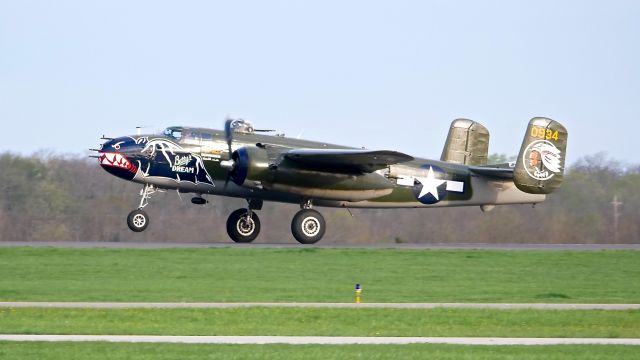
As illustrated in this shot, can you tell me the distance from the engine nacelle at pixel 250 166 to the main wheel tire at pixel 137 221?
326cm

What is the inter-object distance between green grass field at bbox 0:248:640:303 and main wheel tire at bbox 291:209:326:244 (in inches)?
94.2

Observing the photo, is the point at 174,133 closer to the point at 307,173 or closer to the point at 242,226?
the point at 242,226

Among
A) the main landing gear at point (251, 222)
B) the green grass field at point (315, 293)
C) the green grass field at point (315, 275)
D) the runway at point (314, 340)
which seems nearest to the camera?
the green grass field at point (315, 293)

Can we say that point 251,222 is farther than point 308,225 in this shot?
Yes

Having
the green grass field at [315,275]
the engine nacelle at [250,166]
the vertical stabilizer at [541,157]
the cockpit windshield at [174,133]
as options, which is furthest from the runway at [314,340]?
the vertical stabilizer at [541,157]

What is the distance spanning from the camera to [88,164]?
180 ft

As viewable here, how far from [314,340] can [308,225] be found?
18760mm

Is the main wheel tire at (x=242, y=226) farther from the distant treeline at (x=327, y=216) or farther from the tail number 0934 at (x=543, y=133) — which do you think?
the tail number 0934 at (x=543, y=133)

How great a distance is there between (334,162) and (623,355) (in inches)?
762

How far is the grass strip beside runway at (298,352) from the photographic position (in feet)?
49.4

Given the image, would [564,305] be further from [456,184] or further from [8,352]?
[456,184]

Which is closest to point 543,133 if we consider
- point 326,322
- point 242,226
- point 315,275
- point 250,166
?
point 250,166

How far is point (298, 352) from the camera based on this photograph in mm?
15547

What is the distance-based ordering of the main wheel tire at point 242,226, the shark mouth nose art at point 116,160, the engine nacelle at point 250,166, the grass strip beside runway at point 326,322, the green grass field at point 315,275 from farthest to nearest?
the main wheel tire at point 242,226 < the shark mouth nose art at point 116,160 < the engine nacelle at point 250,166 < the green grass field at point 315,275 < the grass strip beside runway at point 326,322
